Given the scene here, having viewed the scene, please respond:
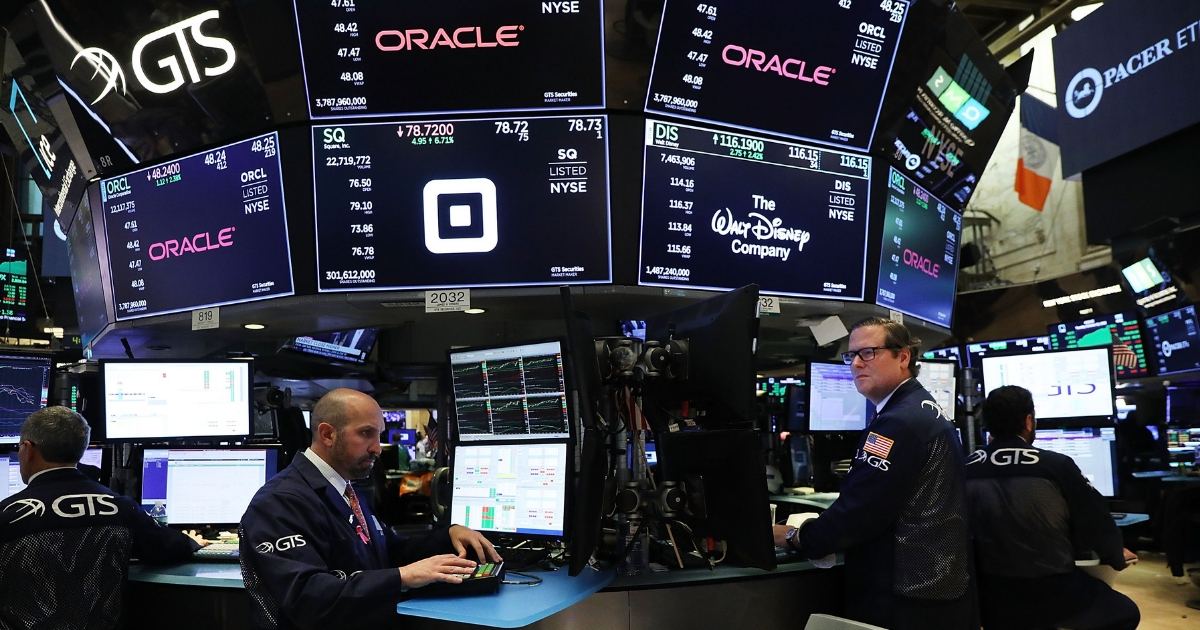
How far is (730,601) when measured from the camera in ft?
8.35

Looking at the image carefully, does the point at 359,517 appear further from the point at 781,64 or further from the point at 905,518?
the point at 781,64

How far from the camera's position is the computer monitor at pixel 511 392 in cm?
298

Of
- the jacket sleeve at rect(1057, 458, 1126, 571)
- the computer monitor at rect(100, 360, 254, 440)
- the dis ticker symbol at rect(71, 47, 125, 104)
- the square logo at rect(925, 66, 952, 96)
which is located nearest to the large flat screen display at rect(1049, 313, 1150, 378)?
the square logo at rect(925, 66, 952, 96)

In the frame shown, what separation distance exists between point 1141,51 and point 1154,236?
62.6 inches

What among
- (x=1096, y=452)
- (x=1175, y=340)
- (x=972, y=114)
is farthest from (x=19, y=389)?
(x=1175, y=340)

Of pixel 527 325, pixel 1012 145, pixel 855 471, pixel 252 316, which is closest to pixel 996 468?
pixel 855 471

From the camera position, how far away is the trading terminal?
2623 mm

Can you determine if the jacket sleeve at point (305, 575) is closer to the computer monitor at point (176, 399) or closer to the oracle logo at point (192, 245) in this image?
the computer monitor at point (176, 399)

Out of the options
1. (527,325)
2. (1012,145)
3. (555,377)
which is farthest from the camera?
(1012,145)

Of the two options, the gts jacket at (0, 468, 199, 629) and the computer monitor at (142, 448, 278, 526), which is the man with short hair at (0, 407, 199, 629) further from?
the computer monitor at (142, 448, 278, 526)

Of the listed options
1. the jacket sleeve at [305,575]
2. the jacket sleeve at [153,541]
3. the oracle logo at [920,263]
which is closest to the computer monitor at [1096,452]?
the oracle logo at [920,263]

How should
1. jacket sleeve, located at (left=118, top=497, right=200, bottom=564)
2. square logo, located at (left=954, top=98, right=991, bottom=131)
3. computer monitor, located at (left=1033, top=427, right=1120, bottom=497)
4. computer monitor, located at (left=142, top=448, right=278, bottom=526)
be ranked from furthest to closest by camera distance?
1. square logo, located at (left=954, top=98, right=991, bottom=131)
2. computer monitor, located at (left=1033, top=427, right=1120, bottom=497)
3. computer monitor, located at (left=142, top=448, right=278, bottom=526)
4. jacket sleeve, located at (left=118, top=497, right=200, bottom=564)

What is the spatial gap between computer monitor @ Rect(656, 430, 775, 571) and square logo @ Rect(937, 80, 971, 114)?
9.48 feet

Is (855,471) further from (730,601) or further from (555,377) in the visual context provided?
(555,377)
